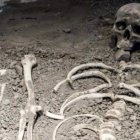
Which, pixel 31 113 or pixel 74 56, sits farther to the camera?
pixel 74 56

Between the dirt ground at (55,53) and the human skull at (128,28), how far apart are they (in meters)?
0.10

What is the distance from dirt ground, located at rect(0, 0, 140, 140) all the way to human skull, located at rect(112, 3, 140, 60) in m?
0.10

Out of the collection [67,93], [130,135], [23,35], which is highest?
[23,35]

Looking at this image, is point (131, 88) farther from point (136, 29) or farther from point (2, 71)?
point (2, 71)

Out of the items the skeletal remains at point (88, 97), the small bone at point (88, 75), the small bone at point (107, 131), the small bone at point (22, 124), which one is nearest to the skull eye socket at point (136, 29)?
the skeletal remains at point (88, 97)

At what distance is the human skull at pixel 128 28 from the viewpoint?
294 cm

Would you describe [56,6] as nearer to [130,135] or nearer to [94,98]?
[94,98]

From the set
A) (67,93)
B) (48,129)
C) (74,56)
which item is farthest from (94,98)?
(74,56)

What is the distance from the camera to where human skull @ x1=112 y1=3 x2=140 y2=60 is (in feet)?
9.66

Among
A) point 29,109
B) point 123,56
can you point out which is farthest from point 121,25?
point 29,109

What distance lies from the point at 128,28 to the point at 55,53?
577mm

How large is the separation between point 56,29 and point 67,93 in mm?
919

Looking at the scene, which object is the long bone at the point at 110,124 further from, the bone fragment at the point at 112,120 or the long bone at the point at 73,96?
the long bone at the point at 73,96

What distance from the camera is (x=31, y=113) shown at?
236 centimetres
